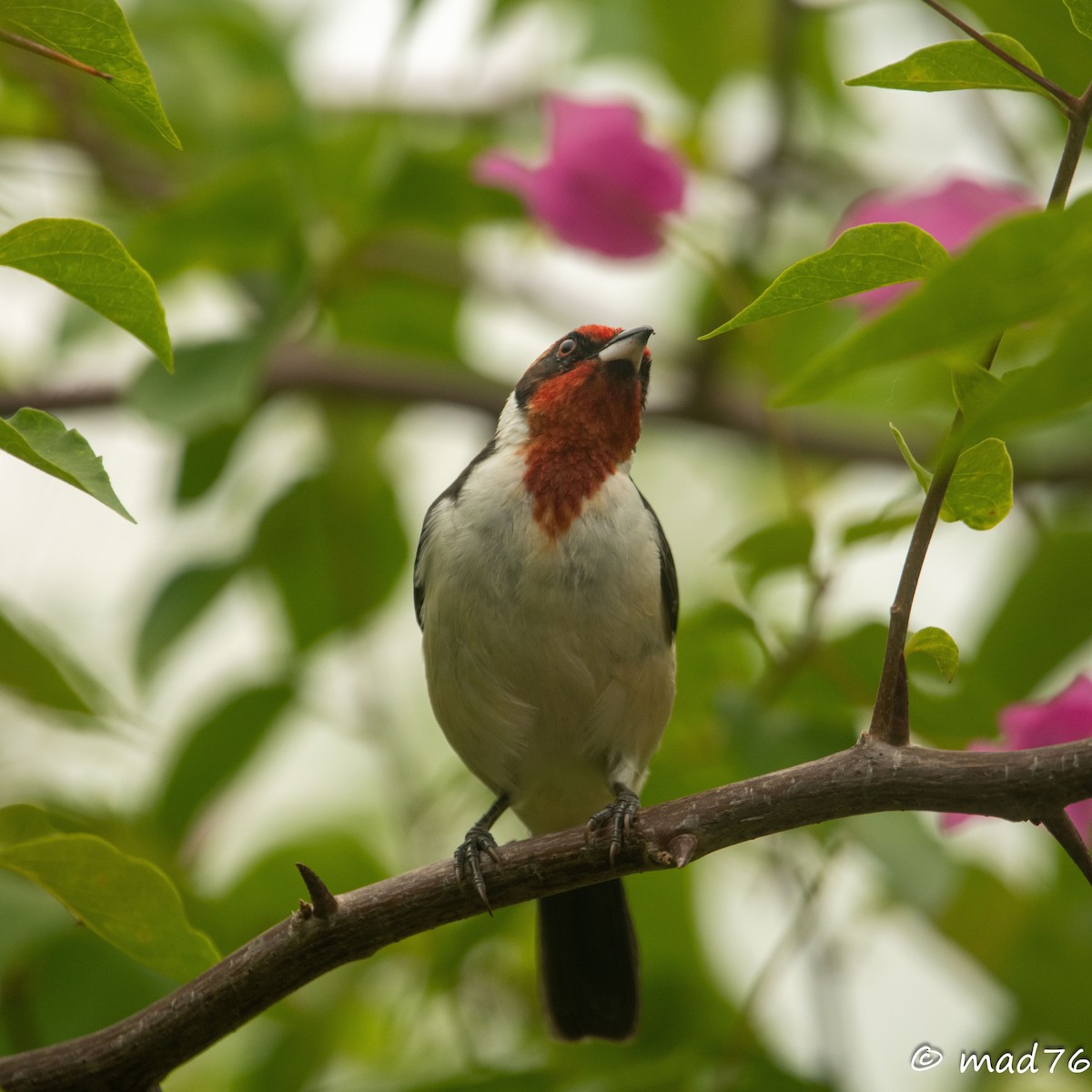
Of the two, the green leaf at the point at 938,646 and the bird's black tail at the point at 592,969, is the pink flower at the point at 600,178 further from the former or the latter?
the green leaf at the point at 938,646

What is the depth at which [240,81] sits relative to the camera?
15.9 feet

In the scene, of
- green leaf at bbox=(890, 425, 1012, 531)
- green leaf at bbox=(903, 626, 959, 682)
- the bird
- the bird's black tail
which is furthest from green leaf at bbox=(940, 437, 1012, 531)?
the bird's black tail

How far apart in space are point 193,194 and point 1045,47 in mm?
2206

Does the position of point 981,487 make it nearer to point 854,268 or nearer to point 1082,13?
point 854,268

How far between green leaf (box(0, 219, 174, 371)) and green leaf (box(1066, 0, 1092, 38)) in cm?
133

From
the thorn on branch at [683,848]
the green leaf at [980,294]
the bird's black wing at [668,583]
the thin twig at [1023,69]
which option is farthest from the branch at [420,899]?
the bird's black wing at [668,583]

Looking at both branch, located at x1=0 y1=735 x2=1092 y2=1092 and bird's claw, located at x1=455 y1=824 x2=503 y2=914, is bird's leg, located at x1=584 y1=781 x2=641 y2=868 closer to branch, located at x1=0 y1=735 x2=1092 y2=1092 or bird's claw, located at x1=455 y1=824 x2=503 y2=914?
branch, located at x1=0 y1=735 x2=1092 y2=1092

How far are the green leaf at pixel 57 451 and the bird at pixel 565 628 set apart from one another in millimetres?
1678

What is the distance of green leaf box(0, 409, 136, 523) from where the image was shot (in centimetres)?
173

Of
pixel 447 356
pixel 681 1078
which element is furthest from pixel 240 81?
pixel 681 1078

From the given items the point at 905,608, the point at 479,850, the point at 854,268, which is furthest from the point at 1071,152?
the point at 479,850

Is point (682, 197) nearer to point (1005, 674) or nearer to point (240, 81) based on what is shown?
point (1005, 674)

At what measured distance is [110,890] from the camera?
2178mm

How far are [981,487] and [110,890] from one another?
4.81 ft
